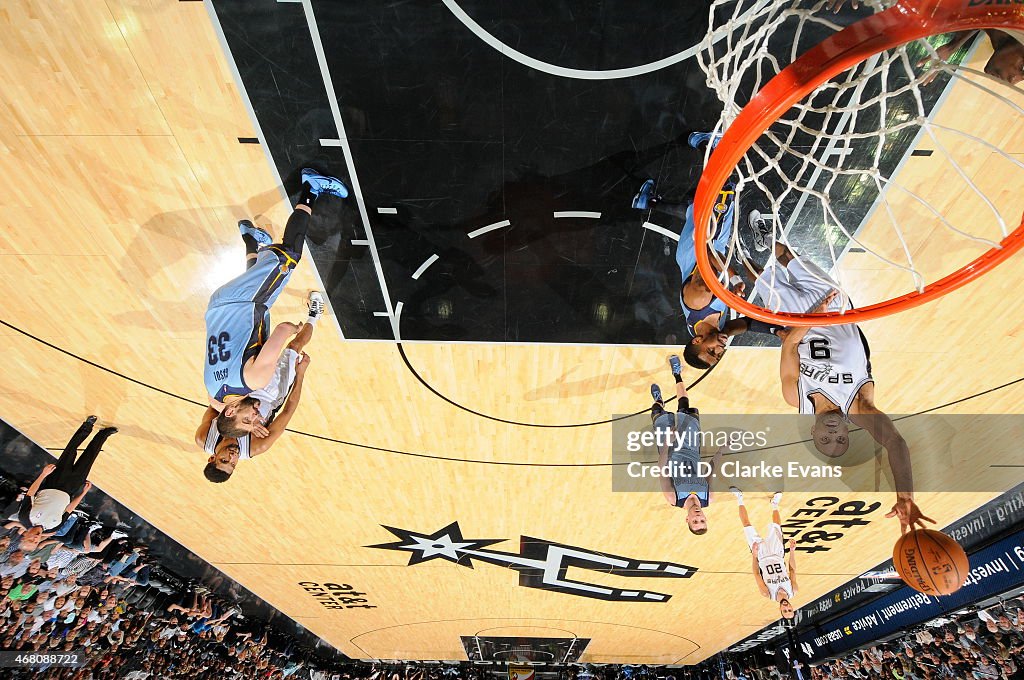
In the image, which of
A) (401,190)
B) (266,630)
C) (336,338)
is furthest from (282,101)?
(266,630)

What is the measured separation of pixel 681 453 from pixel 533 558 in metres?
4.35

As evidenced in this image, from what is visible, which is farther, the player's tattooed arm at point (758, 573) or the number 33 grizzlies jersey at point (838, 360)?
the player's tattooed arm at point (758, 573)

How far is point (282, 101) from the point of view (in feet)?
11.2

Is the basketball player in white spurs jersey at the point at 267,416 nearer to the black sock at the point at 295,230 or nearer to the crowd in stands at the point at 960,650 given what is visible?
the black sock at the point at 295,230

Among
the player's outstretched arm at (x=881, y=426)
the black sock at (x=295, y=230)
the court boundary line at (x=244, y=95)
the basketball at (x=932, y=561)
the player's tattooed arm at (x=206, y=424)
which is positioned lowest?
the basketball at (x=932, y=561)

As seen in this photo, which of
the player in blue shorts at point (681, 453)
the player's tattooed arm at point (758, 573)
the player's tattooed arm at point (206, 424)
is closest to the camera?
the player's tattooed arm at point (206, 424)

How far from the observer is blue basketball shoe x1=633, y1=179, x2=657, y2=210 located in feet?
12.6

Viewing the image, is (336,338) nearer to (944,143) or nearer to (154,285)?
(154,285)

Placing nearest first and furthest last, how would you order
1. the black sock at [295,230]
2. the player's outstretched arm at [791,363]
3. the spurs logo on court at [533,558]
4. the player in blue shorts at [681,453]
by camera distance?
the black sock at [295,230], the player's outstretched arm at [791,363], the player in blue shorts at [681,453], the spurs logo on court at [533,558]

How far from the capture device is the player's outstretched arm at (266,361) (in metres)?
3.91

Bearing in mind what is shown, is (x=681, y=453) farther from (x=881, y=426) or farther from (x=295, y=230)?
(x=295, y=230)

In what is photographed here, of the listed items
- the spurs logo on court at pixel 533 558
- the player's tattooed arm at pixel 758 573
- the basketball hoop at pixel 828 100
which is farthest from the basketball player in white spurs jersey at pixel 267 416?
the player's tattooed arm at pixel 758 573

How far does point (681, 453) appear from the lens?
223 inches

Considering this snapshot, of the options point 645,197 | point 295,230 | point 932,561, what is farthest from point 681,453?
point 295,230
